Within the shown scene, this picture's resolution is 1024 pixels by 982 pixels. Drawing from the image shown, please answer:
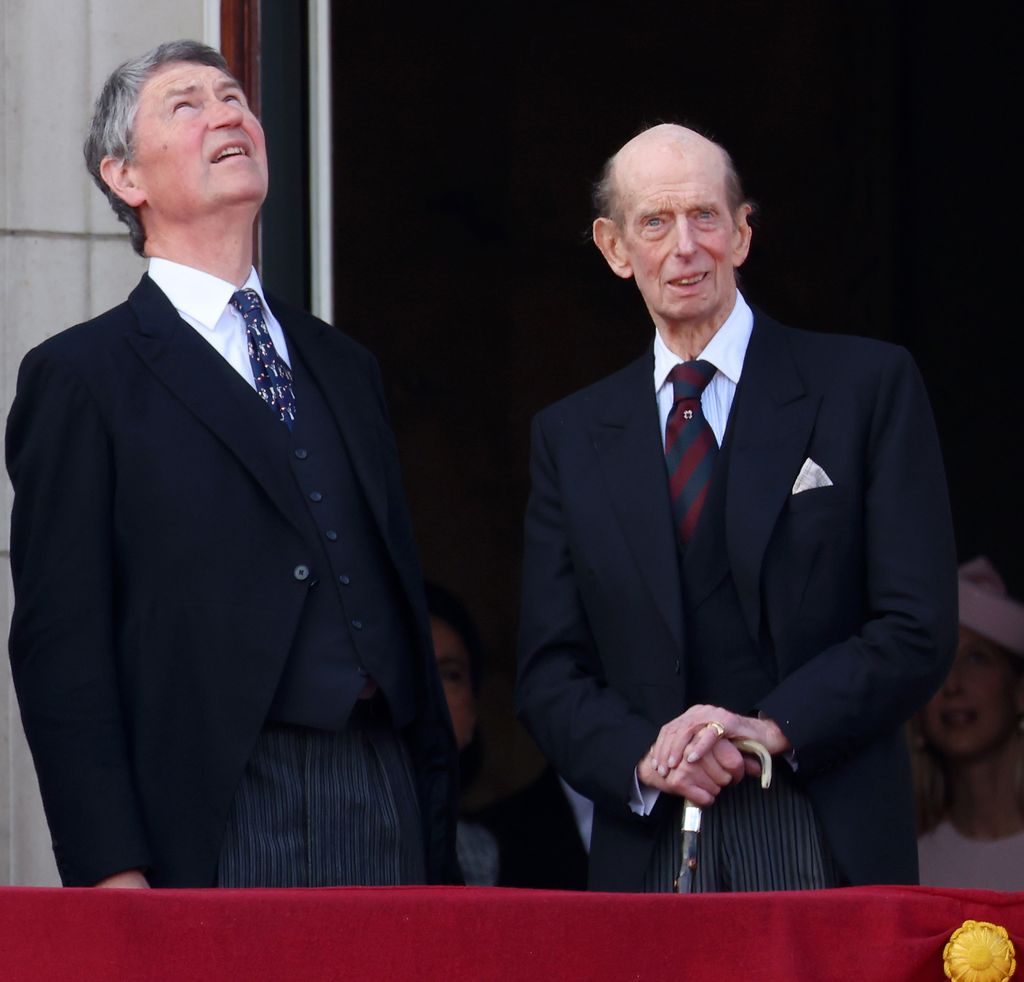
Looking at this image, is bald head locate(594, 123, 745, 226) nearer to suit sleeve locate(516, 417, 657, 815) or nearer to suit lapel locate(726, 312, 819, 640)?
suit lapel locate(726, 312, 819, 640)

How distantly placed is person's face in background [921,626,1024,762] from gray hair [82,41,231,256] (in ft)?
10.8

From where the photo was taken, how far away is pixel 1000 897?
7.14 ft

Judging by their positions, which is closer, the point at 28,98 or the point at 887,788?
the point at 887,788

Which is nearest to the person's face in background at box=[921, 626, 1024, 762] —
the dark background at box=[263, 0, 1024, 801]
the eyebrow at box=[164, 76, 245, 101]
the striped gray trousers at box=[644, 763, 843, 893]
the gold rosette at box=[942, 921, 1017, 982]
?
the dark background at box=[263, 0, 1024, 801]

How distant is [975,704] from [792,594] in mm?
3137

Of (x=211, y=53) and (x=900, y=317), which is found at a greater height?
(x=211, y=53)

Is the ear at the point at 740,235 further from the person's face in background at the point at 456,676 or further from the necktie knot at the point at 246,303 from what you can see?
the person's face in background at the point at 456,676

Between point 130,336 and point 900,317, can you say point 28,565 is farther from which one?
point 900,317

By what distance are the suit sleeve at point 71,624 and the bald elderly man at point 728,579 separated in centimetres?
64

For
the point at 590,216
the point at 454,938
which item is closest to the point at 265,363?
the point at 454,938

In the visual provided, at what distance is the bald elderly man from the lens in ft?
9.20

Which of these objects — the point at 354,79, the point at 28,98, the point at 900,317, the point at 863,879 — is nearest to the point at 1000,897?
the point at 863,879

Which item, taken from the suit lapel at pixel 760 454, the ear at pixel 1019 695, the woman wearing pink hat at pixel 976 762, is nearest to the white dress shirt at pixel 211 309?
the suit lapel at pixel 760 454

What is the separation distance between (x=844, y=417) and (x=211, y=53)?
110 cm
